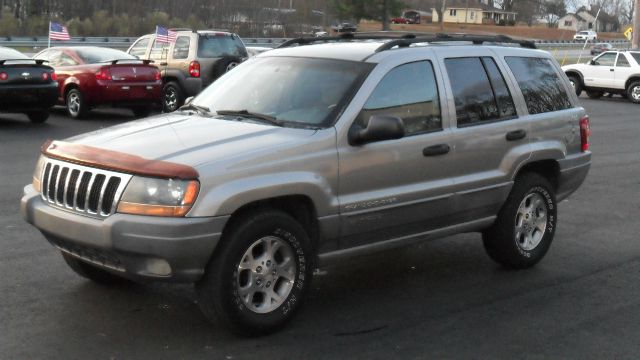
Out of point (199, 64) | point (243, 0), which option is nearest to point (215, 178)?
point (199, 64)

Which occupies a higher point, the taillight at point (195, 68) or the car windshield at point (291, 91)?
the car windshield at point (291, 91)

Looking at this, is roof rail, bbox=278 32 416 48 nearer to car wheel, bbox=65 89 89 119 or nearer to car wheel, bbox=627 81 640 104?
car wheel, bbox=65 89 89 119

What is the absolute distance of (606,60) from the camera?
30609 millimetres

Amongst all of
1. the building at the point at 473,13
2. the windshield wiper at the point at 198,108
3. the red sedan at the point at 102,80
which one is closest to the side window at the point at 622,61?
the red sedan at the point at 102,80

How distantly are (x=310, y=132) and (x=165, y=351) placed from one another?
5.30 ft

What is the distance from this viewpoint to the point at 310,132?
556cm

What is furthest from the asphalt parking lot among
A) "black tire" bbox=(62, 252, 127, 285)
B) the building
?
the building

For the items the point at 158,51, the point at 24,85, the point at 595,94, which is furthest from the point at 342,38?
the point at 595,94

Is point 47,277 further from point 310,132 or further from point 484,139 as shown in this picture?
point 484,139

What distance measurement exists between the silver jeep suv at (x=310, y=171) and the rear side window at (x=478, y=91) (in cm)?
1

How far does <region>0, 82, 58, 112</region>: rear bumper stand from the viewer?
15.9m

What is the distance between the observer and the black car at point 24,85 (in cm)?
1588

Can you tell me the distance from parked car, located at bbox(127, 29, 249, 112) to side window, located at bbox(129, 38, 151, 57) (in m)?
0.03

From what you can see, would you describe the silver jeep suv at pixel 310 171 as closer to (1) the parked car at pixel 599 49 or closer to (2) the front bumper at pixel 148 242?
(2) the front bumper at pixel 148 242
